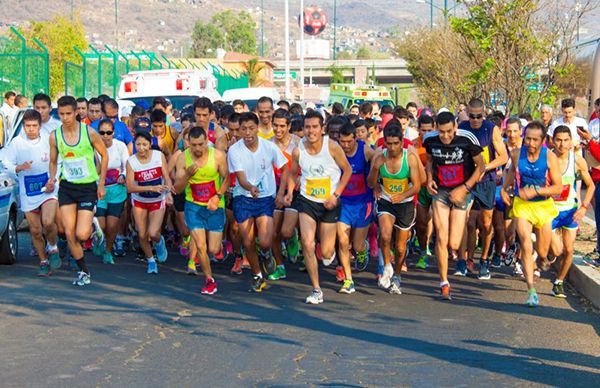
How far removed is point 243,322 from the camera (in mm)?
10133

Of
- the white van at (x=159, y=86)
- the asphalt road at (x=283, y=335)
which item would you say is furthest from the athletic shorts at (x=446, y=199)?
the white van at (x=159, y=86)

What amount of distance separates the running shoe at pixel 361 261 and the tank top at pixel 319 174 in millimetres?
1723

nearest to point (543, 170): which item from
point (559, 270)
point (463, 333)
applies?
point (559, 270)

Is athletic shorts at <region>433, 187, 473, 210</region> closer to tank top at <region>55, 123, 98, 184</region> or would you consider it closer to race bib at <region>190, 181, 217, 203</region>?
race bib at <region>190, 181, 217, 203</region>

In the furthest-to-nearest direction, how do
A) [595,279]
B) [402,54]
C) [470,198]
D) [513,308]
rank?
[402,54] → [470,198] → [595,279] → [513,308]

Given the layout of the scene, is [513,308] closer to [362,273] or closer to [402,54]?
[362,273]

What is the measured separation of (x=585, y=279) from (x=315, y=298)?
305 cm

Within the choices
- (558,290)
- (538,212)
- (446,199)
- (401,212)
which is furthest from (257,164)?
(558,290)

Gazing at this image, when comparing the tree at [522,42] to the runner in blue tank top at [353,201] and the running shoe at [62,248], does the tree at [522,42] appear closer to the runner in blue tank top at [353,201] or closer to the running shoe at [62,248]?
the runner in blue tank top at [353,201]

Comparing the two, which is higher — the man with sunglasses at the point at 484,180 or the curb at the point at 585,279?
the man with sunglasses at the point at 484,180

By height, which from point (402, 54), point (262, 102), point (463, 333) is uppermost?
point (402, 54)

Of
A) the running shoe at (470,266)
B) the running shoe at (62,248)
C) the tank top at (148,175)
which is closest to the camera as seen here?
the tank top at (148,175)

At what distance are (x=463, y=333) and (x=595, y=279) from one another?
2.73 metres

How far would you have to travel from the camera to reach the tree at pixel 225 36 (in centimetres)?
14138
